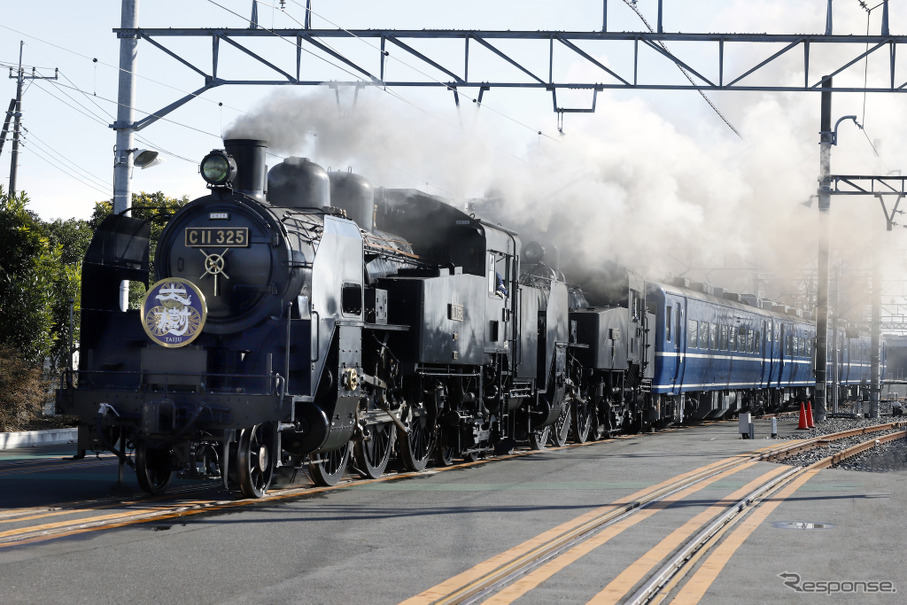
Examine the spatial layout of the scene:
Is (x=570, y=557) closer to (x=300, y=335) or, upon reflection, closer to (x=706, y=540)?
(x=706, y=540)

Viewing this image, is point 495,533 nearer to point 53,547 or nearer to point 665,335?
point 53,547

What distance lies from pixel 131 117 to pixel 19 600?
11823mm

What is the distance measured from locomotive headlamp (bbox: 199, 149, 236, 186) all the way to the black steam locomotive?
0.05 feet

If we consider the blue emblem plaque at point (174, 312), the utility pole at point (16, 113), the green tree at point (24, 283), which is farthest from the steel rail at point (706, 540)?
the utility pole at point (16, 113)

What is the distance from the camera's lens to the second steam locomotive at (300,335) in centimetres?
1101

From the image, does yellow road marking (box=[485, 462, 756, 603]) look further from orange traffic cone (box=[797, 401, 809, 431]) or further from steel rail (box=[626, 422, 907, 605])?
orange traffic cone (box=[797, 401, 809, 431])

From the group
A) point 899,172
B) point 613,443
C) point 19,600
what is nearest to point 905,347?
point 899,172

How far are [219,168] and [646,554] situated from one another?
19.9 ft

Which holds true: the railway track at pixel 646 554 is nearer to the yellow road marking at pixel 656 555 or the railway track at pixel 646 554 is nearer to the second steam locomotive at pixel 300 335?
the yellow road marking at pixel 656 555

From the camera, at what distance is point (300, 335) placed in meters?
Result: 11.1

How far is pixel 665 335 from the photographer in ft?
82.8

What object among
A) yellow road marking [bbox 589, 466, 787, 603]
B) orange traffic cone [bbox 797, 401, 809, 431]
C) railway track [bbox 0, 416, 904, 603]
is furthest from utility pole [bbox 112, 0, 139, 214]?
orange traffic cone [bbox 797, 401, 809, 431]

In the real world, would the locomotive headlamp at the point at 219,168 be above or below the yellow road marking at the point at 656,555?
above

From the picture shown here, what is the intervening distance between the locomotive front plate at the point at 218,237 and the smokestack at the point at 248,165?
0.59m
